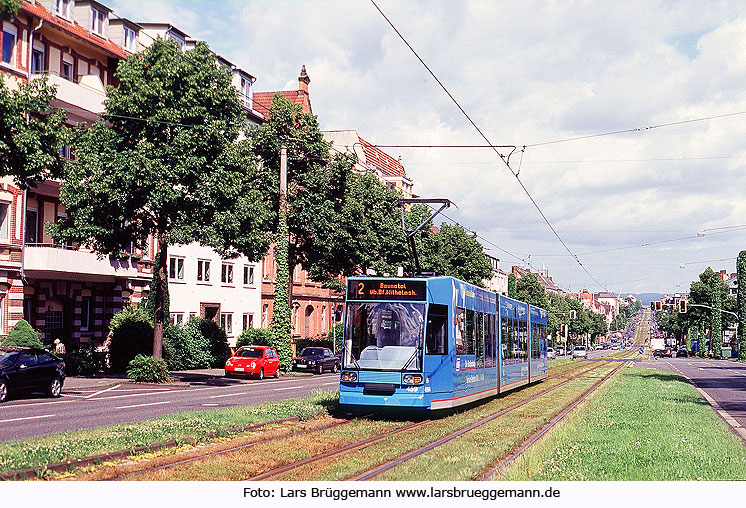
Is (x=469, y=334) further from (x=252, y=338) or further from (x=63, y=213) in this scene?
(x=252, y=338)

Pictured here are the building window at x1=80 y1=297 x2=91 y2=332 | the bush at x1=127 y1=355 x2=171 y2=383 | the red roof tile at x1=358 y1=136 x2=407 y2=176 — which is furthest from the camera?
the red roof tile at x1=358 y1=136 x2=407 y2=176

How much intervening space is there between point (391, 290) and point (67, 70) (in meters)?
28.0

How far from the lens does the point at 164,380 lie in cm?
3350

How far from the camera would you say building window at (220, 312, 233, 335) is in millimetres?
56625

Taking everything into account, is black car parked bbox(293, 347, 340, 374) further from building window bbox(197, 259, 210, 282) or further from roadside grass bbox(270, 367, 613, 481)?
roadside grass bbox(270, 367, 613, 481)

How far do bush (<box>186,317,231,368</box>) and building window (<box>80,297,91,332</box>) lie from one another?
7.80 m

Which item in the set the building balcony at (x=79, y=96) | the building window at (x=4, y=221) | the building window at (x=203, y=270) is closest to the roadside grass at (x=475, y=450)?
the building window at (x=4, y=221)

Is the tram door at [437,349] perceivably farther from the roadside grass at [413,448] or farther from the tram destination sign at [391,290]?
the roadside grass at [413,448]

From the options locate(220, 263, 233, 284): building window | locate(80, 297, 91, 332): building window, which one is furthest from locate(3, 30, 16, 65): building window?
locate(220, 263, 233, 284): building window

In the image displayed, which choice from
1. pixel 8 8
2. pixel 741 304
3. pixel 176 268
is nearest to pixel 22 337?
pixel 8 8

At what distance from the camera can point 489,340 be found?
24.0 metres

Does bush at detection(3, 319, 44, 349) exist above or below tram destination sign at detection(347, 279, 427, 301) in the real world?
below

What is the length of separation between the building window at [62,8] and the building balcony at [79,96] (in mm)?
3330
